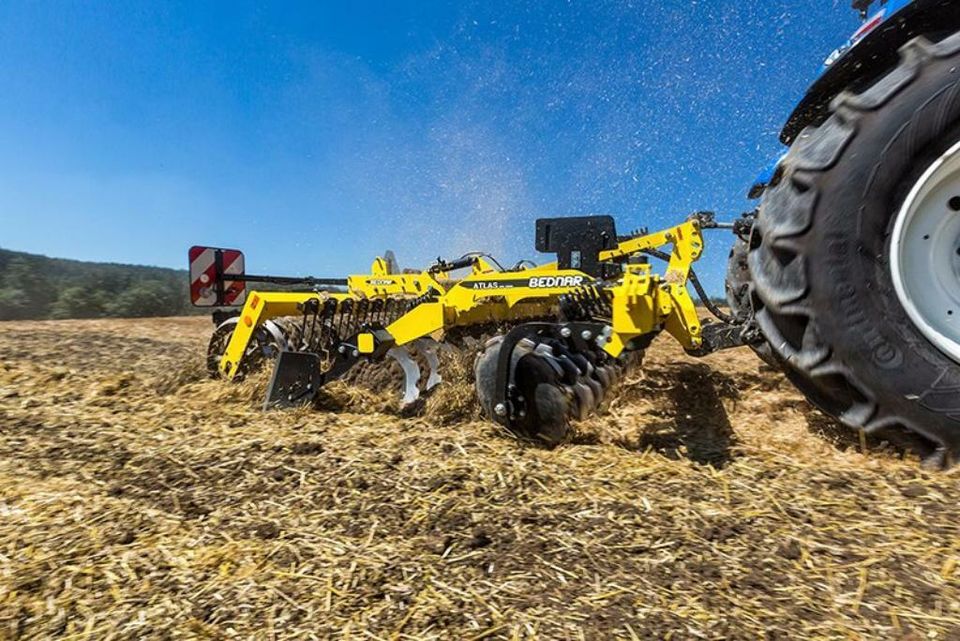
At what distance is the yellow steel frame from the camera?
2.88 meters

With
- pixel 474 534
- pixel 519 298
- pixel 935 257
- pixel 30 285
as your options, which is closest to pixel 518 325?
pixel 519 298

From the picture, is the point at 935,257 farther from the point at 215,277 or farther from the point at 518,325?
the point at 215,277

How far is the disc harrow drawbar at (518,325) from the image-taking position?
2900 millimetres

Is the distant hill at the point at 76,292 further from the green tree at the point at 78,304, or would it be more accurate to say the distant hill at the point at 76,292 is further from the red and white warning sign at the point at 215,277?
the red and white warning sign at the point at 215,277

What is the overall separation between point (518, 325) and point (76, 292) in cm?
1482

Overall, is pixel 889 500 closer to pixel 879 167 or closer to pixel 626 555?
pixel 626 555

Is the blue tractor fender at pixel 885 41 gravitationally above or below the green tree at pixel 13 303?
above

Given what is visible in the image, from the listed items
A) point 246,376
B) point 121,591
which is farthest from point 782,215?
point 246,376

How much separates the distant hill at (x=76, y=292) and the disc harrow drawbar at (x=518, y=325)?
10.6 metres

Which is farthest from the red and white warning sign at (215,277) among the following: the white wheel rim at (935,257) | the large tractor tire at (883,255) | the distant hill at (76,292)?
the distant hill at (76,292)

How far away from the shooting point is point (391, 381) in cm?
486

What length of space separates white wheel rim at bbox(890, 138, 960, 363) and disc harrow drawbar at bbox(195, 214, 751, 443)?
0.81 meters

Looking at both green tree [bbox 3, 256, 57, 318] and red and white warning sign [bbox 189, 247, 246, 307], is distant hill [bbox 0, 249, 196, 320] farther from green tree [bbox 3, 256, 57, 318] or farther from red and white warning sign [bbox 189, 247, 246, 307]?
red and white warning sign [bbox 189, 247, 246, 307]

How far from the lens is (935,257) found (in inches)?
80.8
